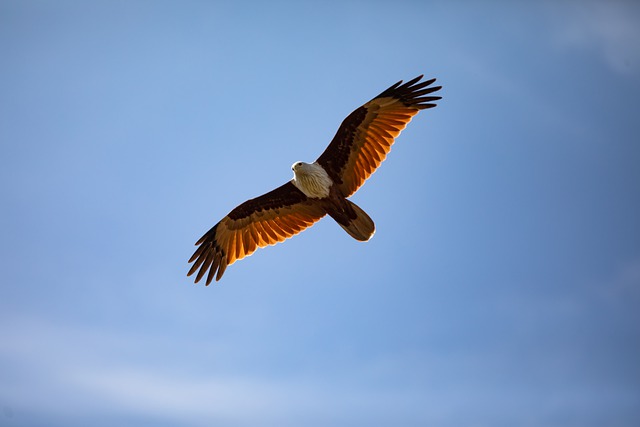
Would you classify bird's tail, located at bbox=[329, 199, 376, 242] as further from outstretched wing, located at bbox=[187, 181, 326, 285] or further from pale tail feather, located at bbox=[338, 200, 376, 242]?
outstretched wing, located at bbox=[187, 181, 326, 285]

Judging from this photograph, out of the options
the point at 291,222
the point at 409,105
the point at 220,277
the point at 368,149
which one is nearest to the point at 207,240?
the point at 220,277

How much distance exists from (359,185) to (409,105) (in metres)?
1.63

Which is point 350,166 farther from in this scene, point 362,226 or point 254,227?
point 254,227

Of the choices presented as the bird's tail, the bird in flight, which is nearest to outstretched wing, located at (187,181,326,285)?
the bird in flight

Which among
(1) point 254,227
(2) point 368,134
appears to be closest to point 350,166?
(2) point 368,134

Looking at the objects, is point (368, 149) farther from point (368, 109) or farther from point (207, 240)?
point (207, 240)

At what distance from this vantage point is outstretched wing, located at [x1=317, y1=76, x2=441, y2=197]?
45.4 ft

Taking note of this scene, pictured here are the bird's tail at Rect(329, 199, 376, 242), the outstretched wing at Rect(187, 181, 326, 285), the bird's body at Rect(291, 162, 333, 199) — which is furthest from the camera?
the outstretched wing at Rect(187, 181, 326, 285)

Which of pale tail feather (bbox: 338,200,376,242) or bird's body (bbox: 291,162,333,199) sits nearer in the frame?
pale tail feather (bbox: 338,200,376,242)

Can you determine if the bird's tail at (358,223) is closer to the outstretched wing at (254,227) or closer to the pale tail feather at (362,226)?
the pale tail feather at (362,226)

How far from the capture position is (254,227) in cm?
1484

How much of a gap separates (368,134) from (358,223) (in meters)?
1.58

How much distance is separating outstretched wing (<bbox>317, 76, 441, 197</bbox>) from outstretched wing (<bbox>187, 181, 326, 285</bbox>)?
2.57 feet

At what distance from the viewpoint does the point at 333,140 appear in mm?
13852
